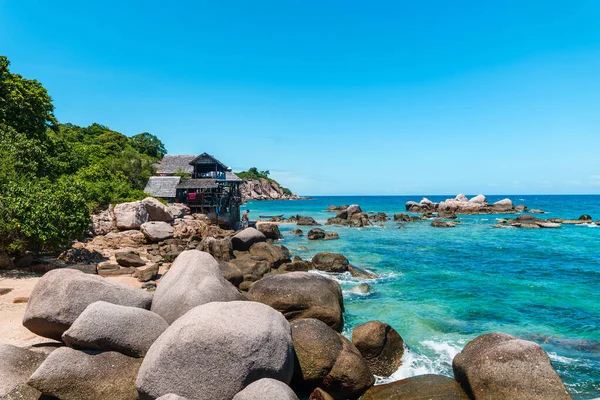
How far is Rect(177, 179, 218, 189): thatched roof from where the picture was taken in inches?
1548

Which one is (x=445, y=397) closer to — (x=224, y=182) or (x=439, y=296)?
(x=439, y=296)

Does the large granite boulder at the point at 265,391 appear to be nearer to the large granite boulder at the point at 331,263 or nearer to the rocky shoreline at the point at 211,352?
the rocky shoreline at the point at 211,352

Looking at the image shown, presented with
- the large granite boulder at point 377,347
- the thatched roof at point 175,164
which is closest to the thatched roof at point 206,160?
the thatched roof at point 175,164

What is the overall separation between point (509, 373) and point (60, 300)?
377 inches

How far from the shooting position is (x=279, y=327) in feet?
24.0

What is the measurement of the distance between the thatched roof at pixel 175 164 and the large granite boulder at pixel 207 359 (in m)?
45.3

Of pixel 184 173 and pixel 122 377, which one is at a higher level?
pixel 184 173

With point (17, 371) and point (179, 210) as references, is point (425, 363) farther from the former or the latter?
point (179, 210)

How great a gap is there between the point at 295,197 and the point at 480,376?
168064 millimetres

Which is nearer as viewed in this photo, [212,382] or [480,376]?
[212,382]

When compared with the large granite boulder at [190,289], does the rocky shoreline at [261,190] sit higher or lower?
higher

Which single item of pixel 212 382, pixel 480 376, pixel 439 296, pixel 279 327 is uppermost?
pixel 279 327

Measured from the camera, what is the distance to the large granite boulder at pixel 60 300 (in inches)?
310

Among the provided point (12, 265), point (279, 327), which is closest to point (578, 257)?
point (279, 327)
